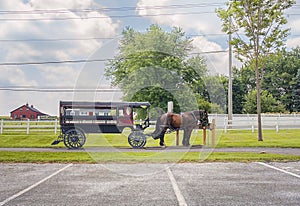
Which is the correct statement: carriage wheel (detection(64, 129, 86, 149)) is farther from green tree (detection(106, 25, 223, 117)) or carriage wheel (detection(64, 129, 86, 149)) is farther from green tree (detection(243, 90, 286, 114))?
green tree (detection(243, 90, 286, 114))

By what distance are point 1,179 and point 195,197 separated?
471 cm

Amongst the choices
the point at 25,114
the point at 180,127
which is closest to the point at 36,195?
the point at 180,127

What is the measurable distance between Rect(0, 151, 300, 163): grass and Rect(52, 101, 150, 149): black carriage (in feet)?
5.54

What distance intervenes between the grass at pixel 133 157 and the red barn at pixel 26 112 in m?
52.2

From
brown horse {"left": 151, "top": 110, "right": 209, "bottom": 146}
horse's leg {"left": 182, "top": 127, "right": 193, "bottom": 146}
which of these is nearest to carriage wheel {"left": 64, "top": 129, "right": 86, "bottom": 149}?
brown horse {"left": 151, "top": 110, "right": 209, "bottom": 146}

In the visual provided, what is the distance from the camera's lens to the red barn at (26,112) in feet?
205

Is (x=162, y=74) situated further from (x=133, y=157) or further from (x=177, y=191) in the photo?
(x=177, y=191)

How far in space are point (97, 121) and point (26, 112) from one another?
176 feet

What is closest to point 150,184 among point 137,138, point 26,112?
point 137,138

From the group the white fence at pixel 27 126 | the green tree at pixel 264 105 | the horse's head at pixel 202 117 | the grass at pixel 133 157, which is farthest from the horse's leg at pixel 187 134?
the green tree at pixel 264 105

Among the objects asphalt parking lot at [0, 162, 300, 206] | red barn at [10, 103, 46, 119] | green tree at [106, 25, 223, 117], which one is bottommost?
asphalt parking lot at [0, 162, 300, 206]

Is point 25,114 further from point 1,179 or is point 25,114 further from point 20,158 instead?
point 1,179

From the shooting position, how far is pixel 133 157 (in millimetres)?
11859

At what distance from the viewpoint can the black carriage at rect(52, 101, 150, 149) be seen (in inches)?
569
